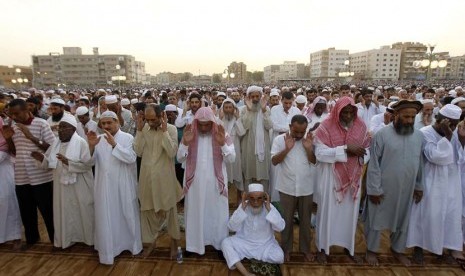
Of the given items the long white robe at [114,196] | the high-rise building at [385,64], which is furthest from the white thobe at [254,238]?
the high-rise building at [385,64]

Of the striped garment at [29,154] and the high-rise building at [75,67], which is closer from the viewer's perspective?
the striped garment at [29,154]

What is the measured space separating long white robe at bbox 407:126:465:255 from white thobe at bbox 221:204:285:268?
5.01 ft

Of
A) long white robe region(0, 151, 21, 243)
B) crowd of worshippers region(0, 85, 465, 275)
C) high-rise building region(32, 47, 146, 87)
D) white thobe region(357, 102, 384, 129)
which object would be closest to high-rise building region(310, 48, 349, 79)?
high-rise building region(32, 47, 146, 87)

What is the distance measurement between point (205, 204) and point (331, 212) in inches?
54.9

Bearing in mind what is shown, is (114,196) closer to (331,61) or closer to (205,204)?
(205,204)

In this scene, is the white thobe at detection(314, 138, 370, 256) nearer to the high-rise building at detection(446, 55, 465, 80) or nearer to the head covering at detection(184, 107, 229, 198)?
the head covering at detection(184, 107, 229, 198)

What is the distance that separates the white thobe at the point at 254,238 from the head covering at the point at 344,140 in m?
0.78

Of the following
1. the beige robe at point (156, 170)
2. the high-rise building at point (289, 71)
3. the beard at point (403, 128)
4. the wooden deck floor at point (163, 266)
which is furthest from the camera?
the high-rise building at point (289, 71)

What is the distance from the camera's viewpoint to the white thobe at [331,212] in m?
3.31

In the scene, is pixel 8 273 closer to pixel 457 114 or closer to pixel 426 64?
pixel 457 114

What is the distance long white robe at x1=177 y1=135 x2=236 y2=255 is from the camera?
336 centimetres

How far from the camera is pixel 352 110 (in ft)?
10.3

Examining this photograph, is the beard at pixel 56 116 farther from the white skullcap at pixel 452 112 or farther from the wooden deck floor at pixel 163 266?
the white skullcap at pixel 452 112

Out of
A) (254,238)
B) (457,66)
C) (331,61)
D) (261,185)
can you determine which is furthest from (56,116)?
(457,66)
